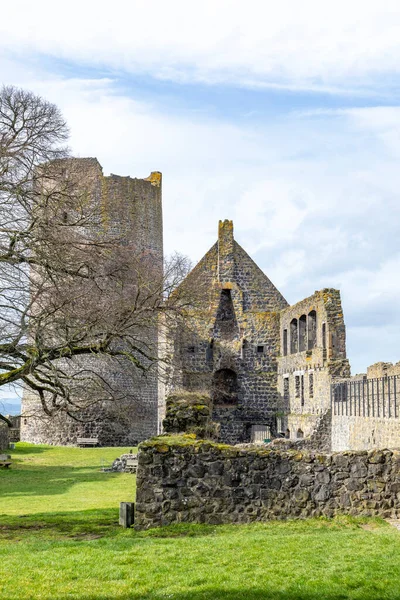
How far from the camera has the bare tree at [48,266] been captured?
571 inches

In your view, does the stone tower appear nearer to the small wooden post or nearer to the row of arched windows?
the row of arched windows

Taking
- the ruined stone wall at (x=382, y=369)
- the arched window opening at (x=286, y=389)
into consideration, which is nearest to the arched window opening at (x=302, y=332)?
the arched window opening at (x=286, y=389)

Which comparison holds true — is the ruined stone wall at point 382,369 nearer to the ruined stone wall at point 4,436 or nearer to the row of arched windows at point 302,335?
the row of arched windows at point 302,335

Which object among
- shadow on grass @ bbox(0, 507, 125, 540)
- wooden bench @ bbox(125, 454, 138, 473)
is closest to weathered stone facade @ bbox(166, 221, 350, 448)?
wooden bench @ bbox(125, 454, 138, 473)

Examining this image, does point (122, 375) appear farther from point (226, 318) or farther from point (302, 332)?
point (302, 332)

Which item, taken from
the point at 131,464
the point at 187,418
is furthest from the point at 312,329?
Answer: the point at 187,418

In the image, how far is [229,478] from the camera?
1248 cm

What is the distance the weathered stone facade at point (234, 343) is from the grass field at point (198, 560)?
23.3 m

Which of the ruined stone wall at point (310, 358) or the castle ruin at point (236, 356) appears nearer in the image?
the ruined stone wall at point (310, 358)

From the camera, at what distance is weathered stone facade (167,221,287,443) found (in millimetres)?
37750

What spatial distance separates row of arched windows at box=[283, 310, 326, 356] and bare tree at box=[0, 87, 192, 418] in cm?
1633

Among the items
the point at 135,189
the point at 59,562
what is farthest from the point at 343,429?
the point at 135,189

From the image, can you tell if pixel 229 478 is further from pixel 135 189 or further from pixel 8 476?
pixel 135 189

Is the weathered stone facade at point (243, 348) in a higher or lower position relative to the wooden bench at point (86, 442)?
higher
